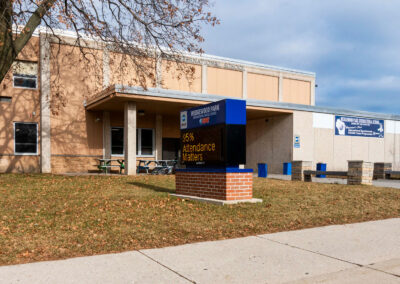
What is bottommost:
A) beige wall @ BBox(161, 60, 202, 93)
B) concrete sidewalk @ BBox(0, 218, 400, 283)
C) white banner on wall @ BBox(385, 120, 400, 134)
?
concrete sidewalk @ BBox(0, 218, 400, 283)

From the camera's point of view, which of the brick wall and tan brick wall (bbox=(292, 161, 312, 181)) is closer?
the brick wall

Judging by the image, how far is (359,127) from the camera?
25891 millimetres

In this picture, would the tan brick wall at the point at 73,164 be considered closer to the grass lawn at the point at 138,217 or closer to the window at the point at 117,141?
the window at the point at 117,141

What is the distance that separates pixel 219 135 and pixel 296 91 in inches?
926

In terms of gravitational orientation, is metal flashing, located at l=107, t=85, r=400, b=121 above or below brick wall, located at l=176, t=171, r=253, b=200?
above

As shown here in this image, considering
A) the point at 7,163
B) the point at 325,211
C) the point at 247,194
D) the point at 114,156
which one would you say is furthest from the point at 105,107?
the point at 325,211

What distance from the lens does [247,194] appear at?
372 inches

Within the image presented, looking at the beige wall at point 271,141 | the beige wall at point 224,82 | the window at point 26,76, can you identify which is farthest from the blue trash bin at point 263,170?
the window at point 26,76

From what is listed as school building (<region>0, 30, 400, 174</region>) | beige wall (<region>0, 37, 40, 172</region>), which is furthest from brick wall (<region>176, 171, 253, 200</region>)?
beige wall (<region>0, 37, 40, 172</region>)

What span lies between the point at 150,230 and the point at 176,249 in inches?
46.4

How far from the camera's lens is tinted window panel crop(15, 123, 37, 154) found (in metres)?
20.6

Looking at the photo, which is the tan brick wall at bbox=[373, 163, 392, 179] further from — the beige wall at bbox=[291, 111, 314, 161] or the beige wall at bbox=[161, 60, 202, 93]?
the beige wall at bbox=[161, 60, 202, 93]

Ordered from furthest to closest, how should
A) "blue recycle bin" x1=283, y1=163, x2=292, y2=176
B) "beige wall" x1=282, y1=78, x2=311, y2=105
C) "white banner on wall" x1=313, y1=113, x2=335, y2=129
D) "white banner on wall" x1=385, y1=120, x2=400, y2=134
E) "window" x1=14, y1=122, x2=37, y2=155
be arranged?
"beige wall" x1=282, y1=78, x2=311, y2=105 < "white banner on wall" x1=385, y1=120, x2=400, y2=134 < "white banner on wall" x1=313, y1=113, x2=335, y2=129 < "blue recycle bin" x1=283, y1=163, x2=292, y2=176 < "window" x1=14, y1=122, x2=37, y2=155

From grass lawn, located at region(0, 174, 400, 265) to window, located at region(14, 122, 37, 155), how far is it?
9612 millimetres
